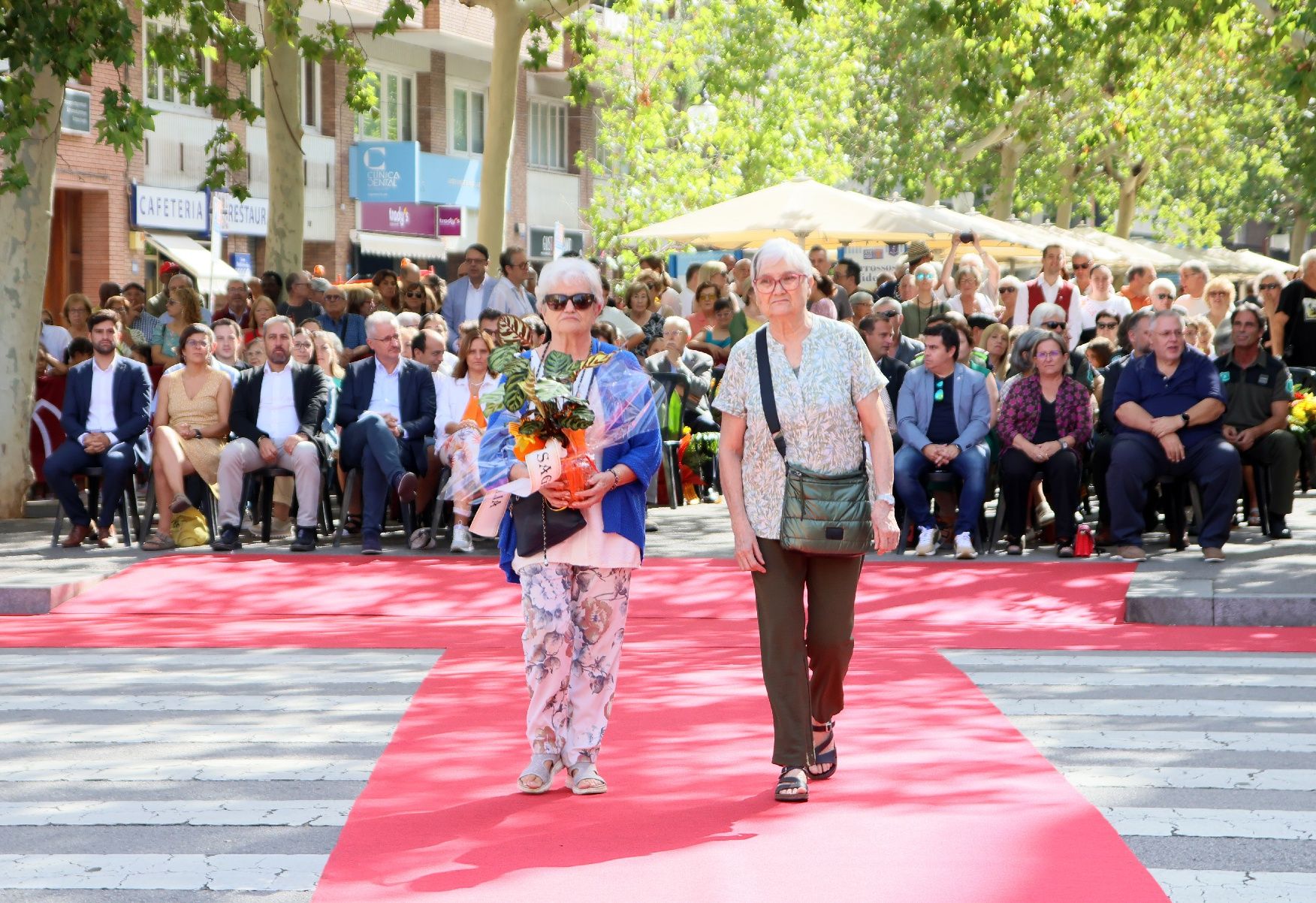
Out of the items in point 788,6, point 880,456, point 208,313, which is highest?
point 788,6

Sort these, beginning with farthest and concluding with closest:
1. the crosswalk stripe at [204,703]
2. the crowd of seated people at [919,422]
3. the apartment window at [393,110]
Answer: the apartment window at [393,110] < the crowd of seated people at [919,422] < the crosswalk stripe at [204,703]

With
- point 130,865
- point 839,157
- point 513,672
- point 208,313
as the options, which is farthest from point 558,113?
point 130,865

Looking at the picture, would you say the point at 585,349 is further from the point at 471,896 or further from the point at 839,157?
the point at 839,157

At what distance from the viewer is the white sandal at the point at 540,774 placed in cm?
730

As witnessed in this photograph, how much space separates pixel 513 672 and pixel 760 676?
1268 millimetres

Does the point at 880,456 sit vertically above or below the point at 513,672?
above

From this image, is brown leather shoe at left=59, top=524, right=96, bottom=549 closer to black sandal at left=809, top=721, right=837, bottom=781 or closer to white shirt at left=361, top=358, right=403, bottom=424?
white shirt at left=361, top=358, right=403, bottom=424

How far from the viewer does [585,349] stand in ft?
24.3

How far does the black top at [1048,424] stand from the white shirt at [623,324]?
12.5 feet

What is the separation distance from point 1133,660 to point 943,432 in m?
4.90

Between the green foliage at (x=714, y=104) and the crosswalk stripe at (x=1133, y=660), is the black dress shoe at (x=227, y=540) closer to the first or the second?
the crosswalk stripe at (x=1133, y=660)

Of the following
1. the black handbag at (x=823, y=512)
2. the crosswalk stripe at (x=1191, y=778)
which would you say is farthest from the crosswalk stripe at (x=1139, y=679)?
the black handbag at (x=823, y=512)

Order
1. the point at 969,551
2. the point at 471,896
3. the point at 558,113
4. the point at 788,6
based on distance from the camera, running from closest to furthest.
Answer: the point at 471,896 < the point at 969,551 < the point at 788,6 < the point at 558,113

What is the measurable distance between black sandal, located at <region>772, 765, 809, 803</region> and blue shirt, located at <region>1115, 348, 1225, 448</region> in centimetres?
845
